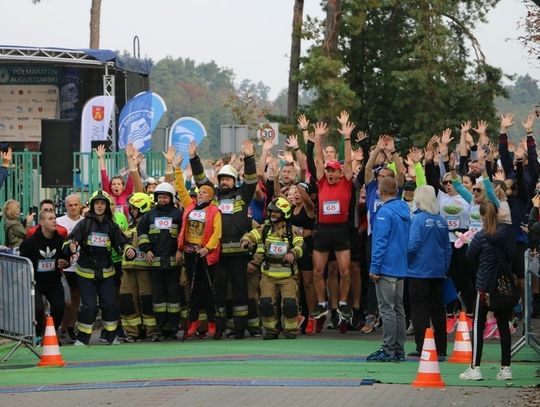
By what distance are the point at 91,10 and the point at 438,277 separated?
32.0 metres

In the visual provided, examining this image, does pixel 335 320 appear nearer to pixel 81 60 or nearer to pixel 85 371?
pixel 85 371

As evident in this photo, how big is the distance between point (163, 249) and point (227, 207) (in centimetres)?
98

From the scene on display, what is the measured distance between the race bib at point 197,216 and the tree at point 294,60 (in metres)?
19.2

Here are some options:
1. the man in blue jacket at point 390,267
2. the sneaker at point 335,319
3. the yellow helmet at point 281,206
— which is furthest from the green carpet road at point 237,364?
the yellow helmet at point 281,206

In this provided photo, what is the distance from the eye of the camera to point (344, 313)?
62.6 feet

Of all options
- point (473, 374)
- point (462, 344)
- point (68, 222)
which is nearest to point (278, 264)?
point (68, 222)

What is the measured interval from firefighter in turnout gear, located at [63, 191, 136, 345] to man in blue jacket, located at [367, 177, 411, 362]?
4041mm

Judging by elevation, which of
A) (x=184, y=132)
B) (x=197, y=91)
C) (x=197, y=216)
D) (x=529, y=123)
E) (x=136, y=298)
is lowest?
(x=136, y=298)

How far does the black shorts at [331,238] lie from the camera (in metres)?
18.8

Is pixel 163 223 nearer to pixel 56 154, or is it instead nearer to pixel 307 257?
pixel 307 257

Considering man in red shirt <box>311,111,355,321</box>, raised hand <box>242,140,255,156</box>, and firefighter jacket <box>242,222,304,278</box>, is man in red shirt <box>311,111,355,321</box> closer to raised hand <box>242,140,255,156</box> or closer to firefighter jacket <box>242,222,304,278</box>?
firefighter jacket <box>242,222,304,278</box>

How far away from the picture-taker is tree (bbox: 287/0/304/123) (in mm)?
38000

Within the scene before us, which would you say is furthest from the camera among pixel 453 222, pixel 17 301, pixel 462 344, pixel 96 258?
pixel 453 222

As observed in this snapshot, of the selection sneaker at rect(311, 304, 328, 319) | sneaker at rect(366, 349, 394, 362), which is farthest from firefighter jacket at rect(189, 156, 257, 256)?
sneaker at rect(366, 349, 394, 362)
